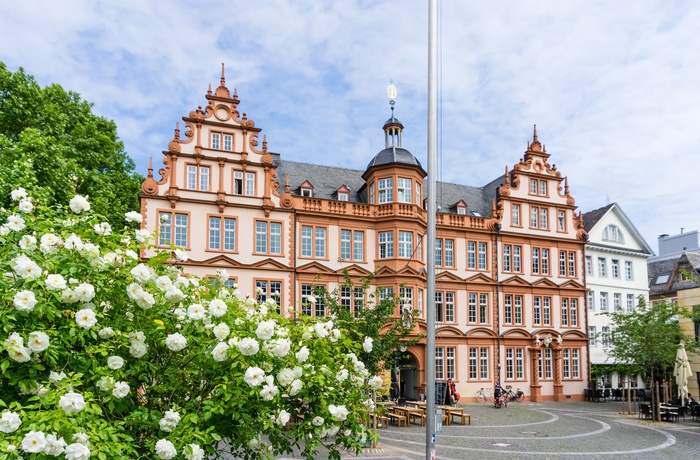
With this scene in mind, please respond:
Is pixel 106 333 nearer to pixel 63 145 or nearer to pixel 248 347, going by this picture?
pixel 248 347

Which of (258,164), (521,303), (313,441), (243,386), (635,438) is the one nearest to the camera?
(243,386)

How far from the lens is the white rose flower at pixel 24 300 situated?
6000mm

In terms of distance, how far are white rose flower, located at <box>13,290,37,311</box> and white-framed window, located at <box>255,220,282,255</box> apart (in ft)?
98.0

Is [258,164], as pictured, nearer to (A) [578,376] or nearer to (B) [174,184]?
(B) [174,184]

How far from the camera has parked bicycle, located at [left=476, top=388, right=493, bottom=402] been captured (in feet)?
133

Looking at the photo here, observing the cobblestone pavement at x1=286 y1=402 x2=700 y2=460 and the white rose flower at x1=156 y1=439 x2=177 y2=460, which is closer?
the white rose flower at x1=156 y1=439 x2=177 y2=460

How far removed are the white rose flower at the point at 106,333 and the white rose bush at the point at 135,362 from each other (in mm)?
21

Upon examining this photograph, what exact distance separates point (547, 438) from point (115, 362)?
21132 millimetres

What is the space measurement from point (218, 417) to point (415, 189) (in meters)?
33.3

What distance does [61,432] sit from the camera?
5699mm

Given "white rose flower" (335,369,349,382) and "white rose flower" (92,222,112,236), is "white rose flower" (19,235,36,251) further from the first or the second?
"white rose flower" (335,369,349,382)

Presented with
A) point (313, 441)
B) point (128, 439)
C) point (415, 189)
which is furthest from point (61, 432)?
point (415, 189)

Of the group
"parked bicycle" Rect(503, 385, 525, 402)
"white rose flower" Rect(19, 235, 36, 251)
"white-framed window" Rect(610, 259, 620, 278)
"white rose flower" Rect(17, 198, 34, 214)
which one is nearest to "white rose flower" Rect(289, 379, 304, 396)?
"white rose flower" Rect(19, 235, 36, 251)

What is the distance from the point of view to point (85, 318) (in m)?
6.38
